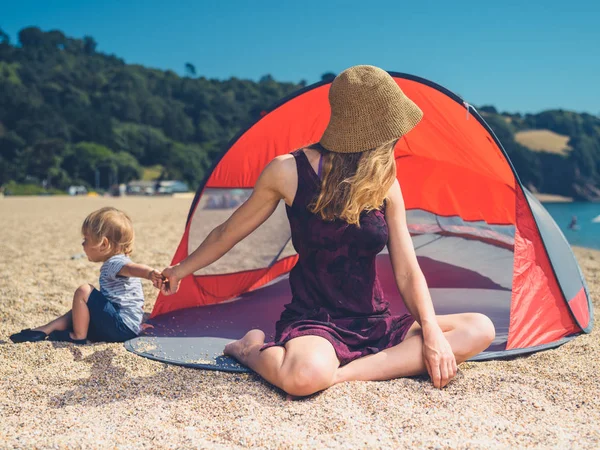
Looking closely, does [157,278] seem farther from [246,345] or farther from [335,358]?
[335,358]

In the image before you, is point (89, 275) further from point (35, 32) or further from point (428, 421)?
point (35, 32)

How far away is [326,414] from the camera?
193 cm

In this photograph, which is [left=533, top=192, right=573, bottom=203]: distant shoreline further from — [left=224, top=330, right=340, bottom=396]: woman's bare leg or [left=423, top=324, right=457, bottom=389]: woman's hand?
[left=224, top=330, right=340, bottom=396]: woman's bare leg

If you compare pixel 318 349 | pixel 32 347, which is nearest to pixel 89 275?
pixel 32 347

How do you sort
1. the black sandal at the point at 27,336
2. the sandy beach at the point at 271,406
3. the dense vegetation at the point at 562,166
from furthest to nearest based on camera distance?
the dense vegetation at the point at 562,166 < the black sandal at the point at 27,336 < the sandy beach at the point at 271,406

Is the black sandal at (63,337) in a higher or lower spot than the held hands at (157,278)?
lower

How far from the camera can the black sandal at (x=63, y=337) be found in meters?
2.83

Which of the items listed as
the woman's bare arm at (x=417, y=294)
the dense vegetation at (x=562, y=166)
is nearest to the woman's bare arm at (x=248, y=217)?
the woman's bare arm at (x=417, y=294)

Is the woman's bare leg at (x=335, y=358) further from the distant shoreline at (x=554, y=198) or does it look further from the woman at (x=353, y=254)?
the distant shoreline at (x=554, y=198)

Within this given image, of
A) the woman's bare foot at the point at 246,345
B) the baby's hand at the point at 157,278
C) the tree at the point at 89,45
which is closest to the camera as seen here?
the woman's bare foot at the point at 246,345

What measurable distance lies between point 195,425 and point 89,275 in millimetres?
3208

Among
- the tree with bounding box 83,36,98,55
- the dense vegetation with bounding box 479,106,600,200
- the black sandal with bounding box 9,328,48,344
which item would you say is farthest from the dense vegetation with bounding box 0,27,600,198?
the black sandal with bounding box 9,328,48,344

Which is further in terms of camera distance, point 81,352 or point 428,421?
point 81,352

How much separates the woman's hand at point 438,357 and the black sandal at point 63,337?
1.71m
